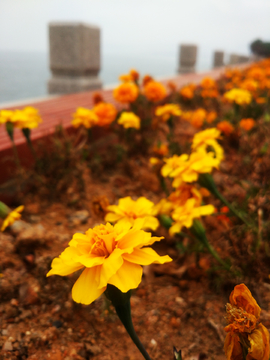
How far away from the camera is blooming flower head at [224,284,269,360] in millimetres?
552

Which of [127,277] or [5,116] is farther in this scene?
[5,116]

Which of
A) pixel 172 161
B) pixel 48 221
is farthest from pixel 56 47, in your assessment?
pixel 172 161

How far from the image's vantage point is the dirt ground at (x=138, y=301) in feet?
3.30

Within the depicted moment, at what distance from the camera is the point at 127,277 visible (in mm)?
590

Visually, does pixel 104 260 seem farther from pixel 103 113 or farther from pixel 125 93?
pixel 125 93

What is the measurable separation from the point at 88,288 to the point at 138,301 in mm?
722

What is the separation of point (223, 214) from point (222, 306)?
37cm

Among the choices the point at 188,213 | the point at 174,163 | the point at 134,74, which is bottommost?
the point at 188,213

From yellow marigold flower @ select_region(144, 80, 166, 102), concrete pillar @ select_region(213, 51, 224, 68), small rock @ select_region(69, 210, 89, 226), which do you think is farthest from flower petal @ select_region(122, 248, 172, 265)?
concrete pillar @ select_region(213, 51, 224, 68)

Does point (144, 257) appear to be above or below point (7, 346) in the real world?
above

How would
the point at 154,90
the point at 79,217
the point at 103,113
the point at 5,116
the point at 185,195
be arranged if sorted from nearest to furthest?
the point at 185,195
the point at 5,116
the point at 79,217
the point at 103,113
the point at 154,90

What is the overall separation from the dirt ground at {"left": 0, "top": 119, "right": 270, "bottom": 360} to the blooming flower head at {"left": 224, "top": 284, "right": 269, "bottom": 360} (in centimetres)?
46

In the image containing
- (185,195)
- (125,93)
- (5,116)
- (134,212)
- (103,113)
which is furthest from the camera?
(125,93)

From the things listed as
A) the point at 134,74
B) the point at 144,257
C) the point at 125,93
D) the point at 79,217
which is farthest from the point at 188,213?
the point at 134,74
